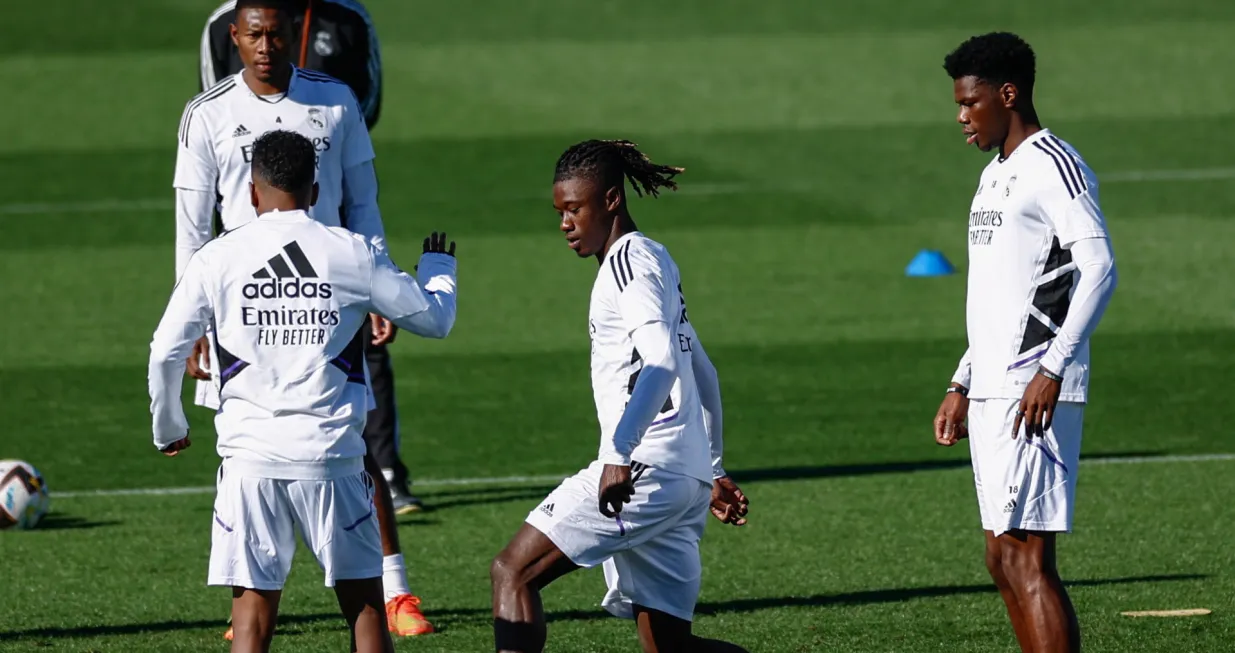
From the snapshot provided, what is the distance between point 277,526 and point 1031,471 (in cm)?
210

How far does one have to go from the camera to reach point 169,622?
7508 mm

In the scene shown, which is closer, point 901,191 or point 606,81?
point 901,191

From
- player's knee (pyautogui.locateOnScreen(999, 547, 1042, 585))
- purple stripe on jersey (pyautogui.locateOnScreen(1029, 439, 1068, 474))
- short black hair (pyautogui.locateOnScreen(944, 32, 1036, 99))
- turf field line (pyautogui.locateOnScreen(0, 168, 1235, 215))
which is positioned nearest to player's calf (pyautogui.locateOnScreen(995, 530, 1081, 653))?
player's knee (pyautogui.locateOnScreen(999, 547, 1042, 585))

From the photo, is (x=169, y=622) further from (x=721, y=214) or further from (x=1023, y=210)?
(x=721, y=214)

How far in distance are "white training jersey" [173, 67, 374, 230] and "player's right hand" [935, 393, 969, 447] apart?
2.09 metres

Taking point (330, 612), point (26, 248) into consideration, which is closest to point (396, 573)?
point (330, 612)

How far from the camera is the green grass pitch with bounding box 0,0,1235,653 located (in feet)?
26.2

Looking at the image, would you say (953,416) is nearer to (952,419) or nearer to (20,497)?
(952,419)

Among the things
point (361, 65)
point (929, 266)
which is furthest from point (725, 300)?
point (361, 65)

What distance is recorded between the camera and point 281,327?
5395 millimetres

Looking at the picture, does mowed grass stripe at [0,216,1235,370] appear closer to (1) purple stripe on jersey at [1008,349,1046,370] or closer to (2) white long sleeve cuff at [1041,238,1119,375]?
(1) purple stripe on jersey at [1008,349,1046,370]

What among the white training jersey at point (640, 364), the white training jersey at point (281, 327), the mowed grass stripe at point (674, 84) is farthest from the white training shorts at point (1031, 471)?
the mowed grass stripe at point (674, 84)

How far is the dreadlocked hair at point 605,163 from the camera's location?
228 inches

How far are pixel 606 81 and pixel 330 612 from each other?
17956 mm
